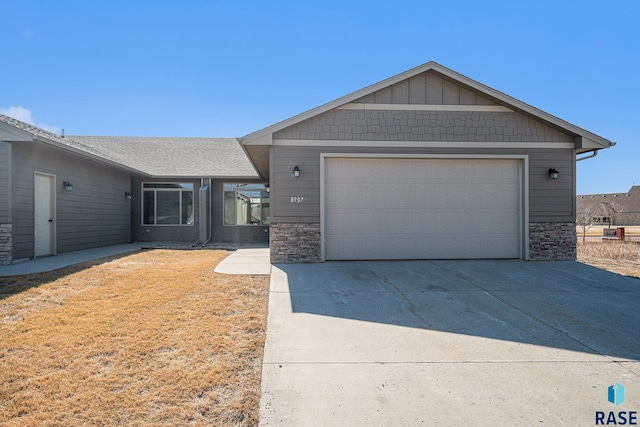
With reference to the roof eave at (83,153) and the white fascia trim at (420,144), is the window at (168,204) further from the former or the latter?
the white fascia trim at (420,144)

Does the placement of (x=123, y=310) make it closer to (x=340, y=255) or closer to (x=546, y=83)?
(x=340, y=255)

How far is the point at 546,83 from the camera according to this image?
11.4 metres

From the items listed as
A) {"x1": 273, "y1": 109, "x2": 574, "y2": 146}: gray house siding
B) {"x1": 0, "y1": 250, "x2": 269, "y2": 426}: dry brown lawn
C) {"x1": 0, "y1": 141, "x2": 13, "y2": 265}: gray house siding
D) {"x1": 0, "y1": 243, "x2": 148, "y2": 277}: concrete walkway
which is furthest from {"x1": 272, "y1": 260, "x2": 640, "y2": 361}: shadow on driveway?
{"x1": 0, "y1": 141, "x2": 13, "y2": 265}: gray house siding

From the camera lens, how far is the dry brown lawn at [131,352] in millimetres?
2260

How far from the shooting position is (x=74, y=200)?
10.2 m

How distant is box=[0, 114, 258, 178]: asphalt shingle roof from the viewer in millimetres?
13336

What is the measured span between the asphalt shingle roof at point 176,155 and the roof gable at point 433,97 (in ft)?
19.3

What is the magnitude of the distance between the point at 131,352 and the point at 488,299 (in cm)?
492

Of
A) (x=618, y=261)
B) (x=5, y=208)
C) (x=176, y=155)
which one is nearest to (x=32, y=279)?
(x=5, y=208)

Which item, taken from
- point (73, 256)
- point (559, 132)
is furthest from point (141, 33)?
point (559, 132)

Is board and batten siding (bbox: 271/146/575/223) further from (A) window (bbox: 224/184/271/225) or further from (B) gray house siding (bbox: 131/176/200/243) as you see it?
(B) gray house siding (bbox: 131/176/200/243)

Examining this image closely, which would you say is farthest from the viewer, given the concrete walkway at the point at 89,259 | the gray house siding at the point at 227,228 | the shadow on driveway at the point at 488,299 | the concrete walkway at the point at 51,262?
the gray house siding at the point at 227,228

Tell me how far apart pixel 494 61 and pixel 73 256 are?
46.1 feet

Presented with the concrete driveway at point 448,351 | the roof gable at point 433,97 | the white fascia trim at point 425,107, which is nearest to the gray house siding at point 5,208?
the roof gable at point 433,97
